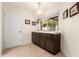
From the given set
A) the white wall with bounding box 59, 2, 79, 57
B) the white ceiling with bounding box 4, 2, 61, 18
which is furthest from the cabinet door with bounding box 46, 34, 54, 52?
the white ceiling with bounding box 4, 2, 61, 18

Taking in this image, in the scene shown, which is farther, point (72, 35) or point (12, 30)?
point (12, 30)

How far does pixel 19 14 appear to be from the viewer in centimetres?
418

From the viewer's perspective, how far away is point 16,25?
3979mm

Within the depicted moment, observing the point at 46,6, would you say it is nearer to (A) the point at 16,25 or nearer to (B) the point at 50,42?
(A) the point at 16,25

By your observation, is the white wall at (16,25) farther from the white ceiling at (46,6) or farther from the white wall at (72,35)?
the white wall at (72,35)

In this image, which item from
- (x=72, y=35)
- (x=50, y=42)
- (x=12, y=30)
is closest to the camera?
(x=72, y=35)

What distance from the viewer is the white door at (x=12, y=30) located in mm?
3514

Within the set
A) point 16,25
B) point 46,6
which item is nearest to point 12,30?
point 16,25

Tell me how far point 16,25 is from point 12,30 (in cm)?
35

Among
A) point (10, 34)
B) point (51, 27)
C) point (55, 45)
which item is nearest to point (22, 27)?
point (10, 34)

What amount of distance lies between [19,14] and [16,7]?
0.38 m

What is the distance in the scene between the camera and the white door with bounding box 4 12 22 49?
138 inches

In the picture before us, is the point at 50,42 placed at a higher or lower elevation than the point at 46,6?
lower

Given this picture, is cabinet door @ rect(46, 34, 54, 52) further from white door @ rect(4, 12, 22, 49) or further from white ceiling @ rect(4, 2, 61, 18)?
white door @ rect(4, 12, 22, 49)
